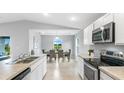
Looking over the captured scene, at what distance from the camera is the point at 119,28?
2.52 meters

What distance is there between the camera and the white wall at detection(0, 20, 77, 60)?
797cm

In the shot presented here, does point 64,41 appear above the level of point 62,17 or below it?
below

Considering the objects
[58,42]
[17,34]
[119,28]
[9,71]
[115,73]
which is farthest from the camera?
[58,42]

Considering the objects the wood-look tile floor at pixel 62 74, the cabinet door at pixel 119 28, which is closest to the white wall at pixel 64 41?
the wood-look tile floor at pixel 62 74

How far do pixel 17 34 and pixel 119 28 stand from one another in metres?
6.41

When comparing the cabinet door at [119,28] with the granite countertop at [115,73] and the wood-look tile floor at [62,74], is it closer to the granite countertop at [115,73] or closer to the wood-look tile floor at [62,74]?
the granite countertop at [115,73]

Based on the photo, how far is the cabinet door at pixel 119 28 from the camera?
7.88 ft

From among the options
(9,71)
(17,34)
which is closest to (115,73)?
(9,71)

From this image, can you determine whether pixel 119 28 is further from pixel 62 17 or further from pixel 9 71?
pixel 62 17

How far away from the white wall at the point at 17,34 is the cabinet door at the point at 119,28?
598 centimetres
